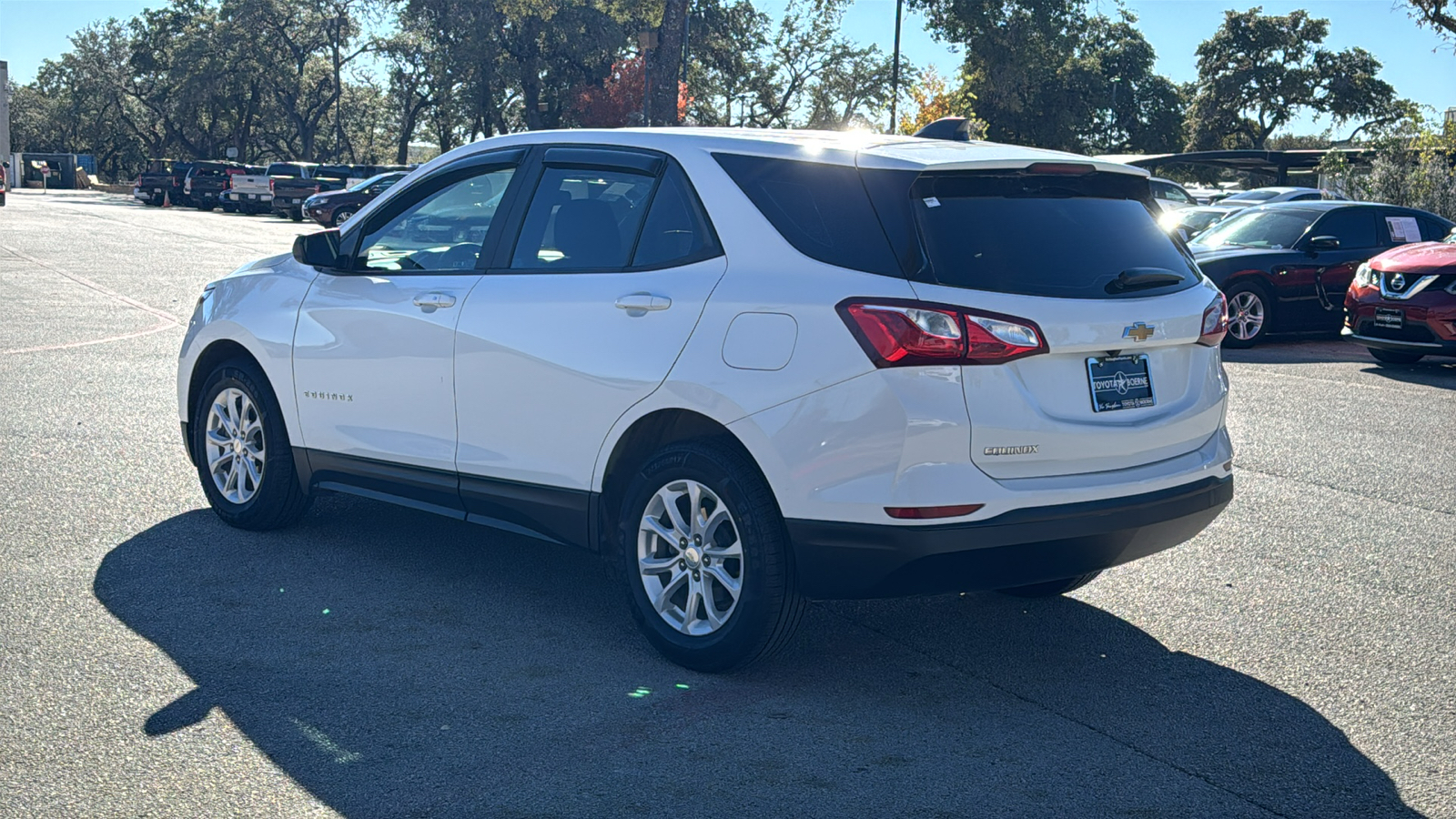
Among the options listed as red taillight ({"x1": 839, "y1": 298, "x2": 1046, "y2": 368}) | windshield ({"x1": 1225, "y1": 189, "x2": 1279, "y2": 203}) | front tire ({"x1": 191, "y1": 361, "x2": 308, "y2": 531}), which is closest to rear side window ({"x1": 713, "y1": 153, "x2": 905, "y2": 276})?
red taillight ({"x1": 839, "y1": 298, "x2": 1046, "y2": 368})

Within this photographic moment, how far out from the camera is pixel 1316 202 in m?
16.2

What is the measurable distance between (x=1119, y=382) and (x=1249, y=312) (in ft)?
37.9

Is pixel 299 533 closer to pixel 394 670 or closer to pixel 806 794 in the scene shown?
pixel 394 670

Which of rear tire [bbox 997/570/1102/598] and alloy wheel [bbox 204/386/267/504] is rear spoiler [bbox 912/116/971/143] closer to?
rear tire [bbox 997/570/1102/598]

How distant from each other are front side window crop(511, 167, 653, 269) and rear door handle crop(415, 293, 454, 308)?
320 millimetres

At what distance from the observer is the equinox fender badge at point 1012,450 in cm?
421

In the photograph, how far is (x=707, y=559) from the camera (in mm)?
4637

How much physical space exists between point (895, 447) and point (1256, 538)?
3.20 meters

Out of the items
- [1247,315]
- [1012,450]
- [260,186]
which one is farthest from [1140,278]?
[260,186]

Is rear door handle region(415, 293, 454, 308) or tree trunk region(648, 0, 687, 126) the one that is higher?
tree trunk region(648, 0, 687, 126)

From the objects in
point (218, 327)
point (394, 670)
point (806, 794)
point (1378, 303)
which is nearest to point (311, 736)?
point (394, 670)

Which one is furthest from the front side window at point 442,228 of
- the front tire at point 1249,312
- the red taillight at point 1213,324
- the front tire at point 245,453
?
the front tire at point 1249,312

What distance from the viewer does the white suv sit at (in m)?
4.20

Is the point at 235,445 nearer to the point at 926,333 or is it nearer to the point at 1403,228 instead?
the point at 926,333
